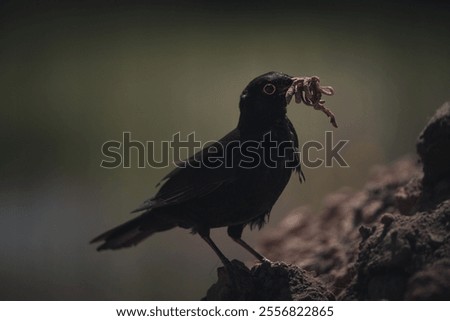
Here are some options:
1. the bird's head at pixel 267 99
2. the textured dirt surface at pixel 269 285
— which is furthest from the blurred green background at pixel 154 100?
the bird's head at pixel 267 99

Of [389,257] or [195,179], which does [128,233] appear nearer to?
[195,179]

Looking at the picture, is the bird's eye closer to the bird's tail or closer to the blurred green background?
the bird's tail

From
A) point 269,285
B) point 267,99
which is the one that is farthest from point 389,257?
point 267,99

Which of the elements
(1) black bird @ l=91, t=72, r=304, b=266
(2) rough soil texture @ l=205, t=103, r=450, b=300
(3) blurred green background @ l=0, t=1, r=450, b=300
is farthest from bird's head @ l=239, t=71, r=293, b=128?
(3) blurred green background @ l=0, t=1, r=450, b=300

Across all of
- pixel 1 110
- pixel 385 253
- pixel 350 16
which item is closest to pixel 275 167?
pixel 385 253

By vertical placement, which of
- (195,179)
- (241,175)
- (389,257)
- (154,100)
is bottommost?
(389,257)

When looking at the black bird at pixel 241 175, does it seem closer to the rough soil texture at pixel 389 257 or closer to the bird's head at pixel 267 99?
the bird's head at pixel 267 99

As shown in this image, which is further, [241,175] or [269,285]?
[241,175]

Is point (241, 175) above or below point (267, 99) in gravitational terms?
below
